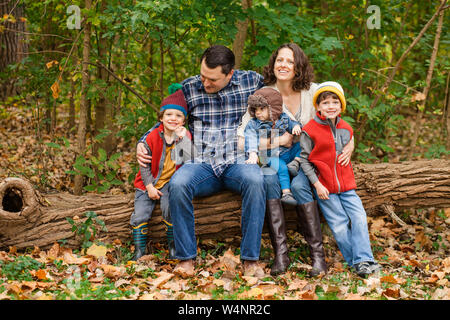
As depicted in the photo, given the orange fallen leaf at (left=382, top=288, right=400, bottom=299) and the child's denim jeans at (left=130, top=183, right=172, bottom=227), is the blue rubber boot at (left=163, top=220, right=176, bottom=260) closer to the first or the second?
the child's denim jeans at (left=130, top=183, right=172, bottom=227)

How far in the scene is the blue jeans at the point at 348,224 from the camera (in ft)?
11.8

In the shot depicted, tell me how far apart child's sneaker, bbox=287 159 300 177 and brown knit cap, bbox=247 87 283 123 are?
0.40 m

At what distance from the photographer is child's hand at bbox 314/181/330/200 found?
3668 millimetres

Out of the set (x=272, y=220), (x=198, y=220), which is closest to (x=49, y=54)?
(x=198, y=220)

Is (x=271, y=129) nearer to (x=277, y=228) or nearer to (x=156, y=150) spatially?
(x=277, y=228)

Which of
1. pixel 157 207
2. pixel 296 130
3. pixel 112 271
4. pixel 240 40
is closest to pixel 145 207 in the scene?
pixel 157 207

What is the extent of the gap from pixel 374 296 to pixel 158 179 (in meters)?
1.93

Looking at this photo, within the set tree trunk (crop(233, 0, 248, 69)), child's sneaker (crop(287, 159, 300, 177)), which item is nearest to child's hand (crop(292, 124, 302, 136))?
child's sneaker (crop(287, 159, 300, 177))

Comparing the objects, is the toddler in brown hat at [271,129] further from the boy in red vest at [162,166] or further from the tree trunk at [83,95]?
the tree trunk at [83,95]

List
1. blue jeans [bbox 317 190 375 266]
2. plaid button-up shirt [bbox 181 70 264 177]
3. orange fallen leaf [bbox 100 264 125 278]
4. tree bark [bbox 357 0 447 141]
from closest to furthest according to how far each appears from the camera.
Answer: orange fallen leaf [bbox 100 264 125 278] < blue jeans [bbox 317 190 375 266] < plaid button-up shirt [bbox 181 70 264 177] < tree bark [bbox 357 0 447 141]

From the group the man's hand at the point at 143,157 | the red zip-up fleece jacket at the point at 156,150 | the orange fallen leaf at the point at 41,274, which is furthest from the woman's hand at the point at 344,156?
the orange fallen leaf at the point at 41,274

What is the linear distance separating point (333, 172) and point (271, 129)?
64 cm

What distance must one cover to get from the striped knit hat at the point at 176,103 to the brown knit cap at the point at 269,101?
57 centimetres
